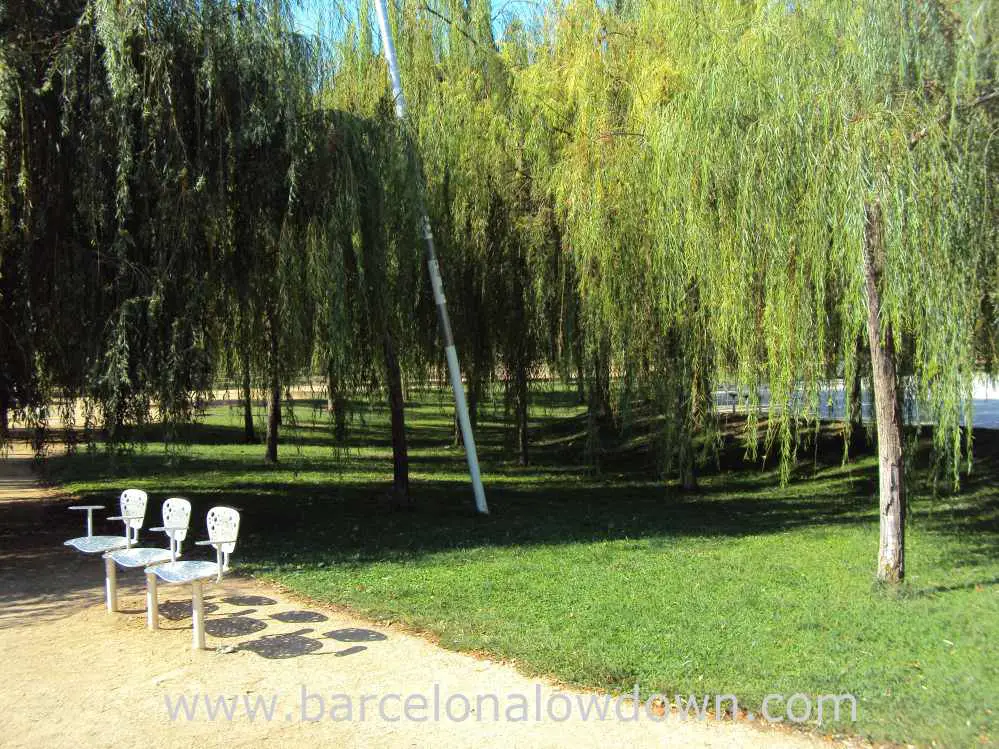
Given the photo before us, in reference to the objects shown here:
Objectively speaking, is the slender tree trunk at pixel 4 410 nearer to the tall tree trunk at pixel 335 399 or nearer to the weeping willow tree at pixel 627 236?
the tall tree trunk at pixel 335 399

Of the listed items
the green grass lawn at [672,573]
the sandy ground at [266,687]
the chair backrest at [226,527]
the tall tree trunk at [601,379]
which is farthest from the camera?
the tall tree trunk at [601,379]

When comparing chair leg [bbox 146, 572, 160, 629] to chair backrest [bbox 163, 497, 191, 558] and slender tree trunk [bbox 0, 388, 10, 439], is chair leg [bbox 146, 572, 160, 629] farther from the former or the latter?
slender tree trunk [bbox 0, 388, 10, 439]

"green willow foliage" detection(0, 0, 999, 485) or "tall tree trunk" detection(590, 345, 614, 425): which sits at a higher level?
"green willow foliage" detection(0, 0, 999, 485)

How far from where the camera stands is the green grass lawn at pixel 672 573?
5.18 metres

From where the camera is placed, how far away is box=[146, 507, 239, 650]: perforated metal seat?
5.81 m

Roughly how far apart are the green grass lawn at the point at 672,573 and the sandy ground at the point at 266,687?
1.17 feet

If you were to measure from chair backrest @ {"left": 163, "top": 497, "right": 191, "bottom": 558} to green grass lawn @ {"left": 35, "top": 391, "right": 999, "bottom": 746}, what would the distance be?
52.3 inches

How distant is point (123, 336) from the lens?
27.2 ft

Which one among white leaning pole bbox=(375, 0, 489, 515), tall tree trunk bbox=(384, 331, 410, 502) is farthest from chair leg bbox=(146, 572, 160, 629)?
white leaning pole bbox=(375, 0, 489, 515)

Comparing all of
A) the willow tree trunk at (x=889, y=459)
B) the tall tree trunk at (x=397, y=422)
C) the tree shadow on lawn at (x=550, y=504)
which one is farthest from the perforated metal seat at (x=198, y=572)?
the willow tree trunk at (x=889, y=459)

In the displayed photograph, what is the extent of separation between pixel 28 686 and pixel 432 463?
1420 centimetres

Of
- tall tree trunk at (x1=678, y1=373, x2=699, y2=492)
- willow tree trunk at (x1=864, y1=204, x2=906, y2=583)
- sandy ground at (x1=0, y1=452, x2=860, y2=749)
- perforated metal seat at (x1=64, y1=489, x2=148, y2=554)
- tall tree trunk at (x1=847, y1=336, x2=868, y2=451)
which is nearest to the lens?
sandy ground at (x1=0, y1=452, x2=860, y2=749)

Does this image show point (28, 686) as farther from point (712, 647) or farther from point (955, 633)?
point (955, 633)

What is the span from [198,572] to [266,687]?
1162 millimetres
